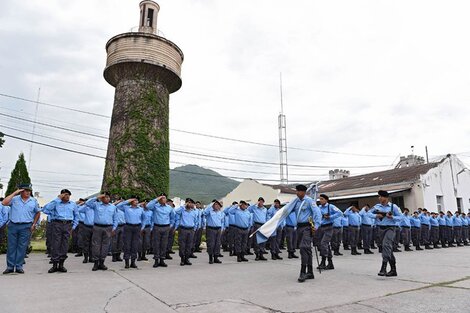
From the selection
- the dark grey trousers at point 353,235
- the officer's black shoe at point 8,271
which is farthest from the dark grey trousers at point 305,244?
the dark grey trousers at point 353,235

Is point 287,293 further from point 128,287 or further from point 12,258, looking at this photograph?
point 12,258

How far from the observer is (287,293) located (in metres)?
5.75

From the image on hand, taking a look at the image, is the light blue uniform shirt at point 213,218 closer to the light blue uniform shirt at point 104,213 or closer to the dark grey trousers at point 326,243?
the light blue uniform shirt at point 104,213

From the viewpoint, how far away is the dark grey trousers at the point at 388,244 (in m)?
7.41

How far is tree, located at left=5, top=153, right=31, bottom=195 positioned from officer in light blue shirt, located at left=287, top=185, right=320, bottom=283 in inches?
586

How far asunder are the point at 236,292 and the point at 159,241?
454cm

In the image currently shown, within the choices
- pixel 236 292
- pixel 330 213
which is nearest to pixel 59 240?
pixel 236 292

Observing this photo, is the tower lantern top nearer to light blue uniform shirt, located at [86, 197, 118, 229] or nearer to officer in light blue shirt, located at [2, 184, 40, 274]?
light blue uniform shirt, located at [86, 197, 118, 229]

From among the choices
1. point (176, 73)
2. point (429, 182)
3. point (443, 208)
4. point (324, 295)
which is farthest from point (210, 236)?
point (443, 208)

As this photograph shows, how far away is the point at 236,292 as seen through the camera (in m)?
5.80

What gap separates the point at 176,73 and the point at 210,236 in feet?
39.7

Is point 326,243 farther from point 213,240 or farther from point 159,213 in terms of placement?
point 159,213

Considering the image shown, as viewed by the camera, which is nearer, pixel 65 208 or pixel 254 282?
pixel 254 282

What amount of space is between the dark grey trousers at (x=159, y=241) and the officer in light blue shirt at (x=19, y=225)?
3091mm
